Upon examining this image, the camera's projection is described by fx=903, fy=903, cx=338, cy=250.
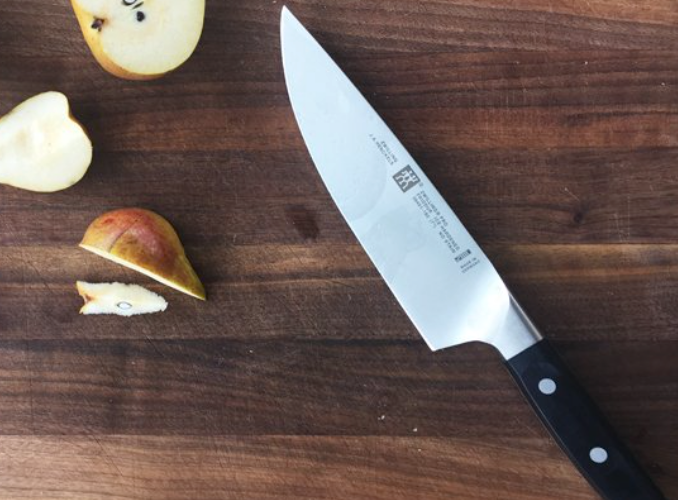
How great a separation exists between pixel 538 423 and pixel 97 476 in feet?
1.95

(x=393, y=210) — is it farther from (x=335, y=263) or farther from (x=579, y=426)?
(x=579, y=426)

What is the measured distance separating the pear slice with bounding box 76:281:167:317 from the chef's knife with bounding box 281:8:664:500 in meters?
0.28

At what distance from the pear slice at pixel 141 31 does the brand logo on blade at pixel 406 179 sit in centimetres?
32

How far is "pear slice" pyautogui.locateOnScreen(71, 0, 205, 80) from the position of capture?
1.13 meters

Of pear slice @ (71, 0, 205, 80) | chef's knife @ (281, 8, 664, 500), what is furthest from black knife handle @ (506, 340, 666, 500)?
pear slice @ (71, 0, 205, 80)

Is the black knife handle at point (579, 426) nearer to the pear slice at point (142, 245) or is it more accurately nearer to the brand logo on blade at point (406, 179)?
the brand logo on blade at point (406, 179)

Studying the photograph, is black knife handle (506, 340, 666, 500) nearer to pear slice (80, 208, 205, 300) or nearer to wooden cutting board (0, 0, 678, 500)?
wooden cutting board (0, 0, 678, 500)

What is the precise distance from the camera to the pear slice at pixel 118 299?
1.20 m

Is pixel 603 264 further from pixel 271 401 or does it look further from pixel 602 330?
pixel 271 401

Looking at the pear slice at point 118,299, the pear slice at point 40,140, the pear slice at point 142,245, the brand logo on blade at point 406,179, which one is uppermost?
the brand logo on blade at point 406,179

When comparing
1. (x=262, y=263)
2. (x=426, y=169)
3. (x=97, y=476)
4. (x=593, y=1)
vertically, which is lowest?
(x=97, y=476)

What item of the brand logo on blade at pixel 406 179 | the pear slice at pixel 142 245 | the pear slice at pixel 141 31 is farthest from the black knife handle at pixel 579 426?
the pear slice at pixel 141 31

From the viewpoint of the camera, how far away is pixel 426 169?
3.95ft

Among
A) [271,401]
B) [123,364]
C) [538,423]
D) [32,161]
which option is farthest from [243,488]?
[32,161]
